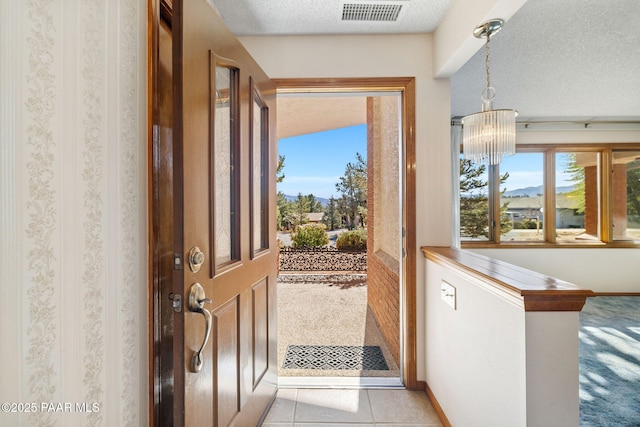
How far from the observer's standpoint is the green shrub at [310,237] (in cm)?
692

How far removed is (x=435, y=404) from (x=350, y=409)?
0.54 meters

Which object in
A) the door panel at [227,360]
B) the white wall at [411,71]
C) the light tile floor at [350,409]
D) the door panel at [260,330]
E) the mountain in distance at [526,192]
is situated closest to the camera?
the door panel at [227,360]

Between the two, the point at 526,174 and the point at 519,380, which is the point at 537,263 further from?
the point at 519,380

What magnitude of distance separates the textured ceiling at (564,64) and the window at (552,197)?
0.62 metres

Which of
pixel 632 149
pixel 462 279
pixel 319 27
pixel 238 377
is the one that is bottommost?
pixel 238 377

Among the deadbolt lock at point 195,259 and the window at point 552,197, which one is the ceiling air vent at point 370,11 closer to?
the deadbolt lock at point 195,259

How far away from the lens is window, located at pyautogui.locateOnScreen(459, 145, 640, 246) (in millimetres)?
4258

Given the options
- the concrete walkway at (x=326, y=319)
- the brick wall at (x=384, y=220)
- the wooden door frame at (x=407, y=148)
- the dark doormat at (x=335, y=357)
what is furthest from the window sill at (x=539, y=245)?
the wooden door frame at (x=407, y=148)

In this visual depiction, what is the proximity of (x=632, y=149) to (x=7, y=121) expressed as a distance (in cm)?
653

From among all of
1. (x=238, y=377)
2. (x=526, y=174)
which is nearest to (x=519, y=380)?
(x=238, y=377)

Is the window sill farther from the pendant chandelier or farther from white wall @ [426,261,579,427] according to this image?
white wall @ [426,261,579,427]

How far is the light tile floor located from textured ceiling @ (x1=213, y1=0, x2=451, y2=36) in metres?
2.54

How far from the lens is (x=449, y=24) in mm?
1775

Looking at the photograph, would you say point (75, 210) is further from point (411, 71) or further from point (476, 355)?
point (411, 71)
